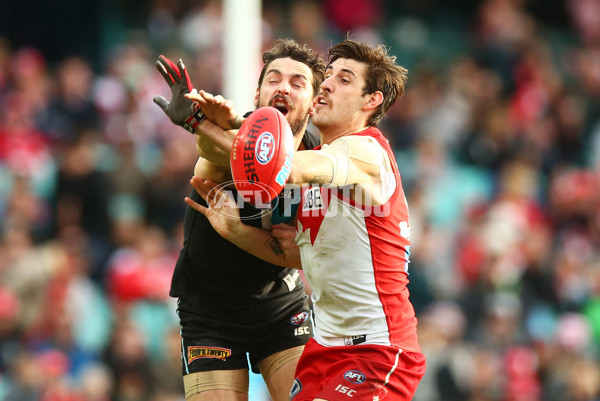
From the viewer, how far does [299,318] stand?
5.44 metres

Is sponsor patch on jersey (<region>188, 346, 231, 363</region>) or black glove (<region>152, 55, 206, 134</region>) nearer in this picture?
black glove (<region>152, 55, 206, 134</region>)

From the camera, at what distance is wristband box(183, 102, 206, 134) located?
445 centimetres

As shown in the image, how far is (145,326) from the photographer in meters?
8.95

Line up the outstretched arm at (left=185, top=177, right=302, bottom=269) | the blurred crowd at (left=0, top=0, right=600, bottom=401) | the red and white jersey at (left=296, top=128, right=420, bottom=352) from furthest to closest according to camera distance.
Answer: the blurred crowd at (left=0, top=0, right=600, bottom=401) → the outstretched arm at (left=185, top=177, right=302, bottom=269) → the red and white jersey at (left=296, top=128, right=420, bottom=352)

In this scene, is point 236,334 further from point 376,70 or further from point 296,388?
point 376,70

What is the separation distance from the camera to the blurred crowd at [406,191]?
28.8 feet

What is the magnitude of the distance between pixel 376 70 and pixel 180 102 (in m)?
1.07

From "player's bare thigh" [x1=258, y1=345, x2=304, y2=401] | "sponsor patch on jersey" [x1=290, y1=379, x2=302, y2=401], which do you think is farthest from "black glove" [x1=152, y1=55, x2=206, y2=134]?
"player's bare thigh" [x1=258, y1=345, x2=304, y2=401]

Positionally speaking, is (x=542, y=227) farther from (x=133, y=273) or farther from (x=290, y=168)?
(x=290, y=168)

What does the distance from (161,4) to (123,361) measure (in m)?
5.18

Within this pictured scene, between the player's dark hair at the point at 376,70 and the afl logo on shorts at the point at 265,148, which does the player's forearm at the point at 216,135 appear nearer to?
the afl logo on shorts at the point at 265,148

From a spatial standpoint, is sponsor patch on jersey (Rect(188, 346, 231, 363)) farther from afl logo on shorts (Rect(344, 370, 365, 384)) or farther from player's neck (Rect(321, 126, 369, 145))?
player's neck (Rect(321, 126, 369, 145))

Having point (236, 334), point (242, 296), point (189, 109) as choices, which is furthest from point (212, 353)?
point (189, 109)

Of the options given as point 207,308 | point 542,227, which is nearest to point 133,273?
point 207,308
